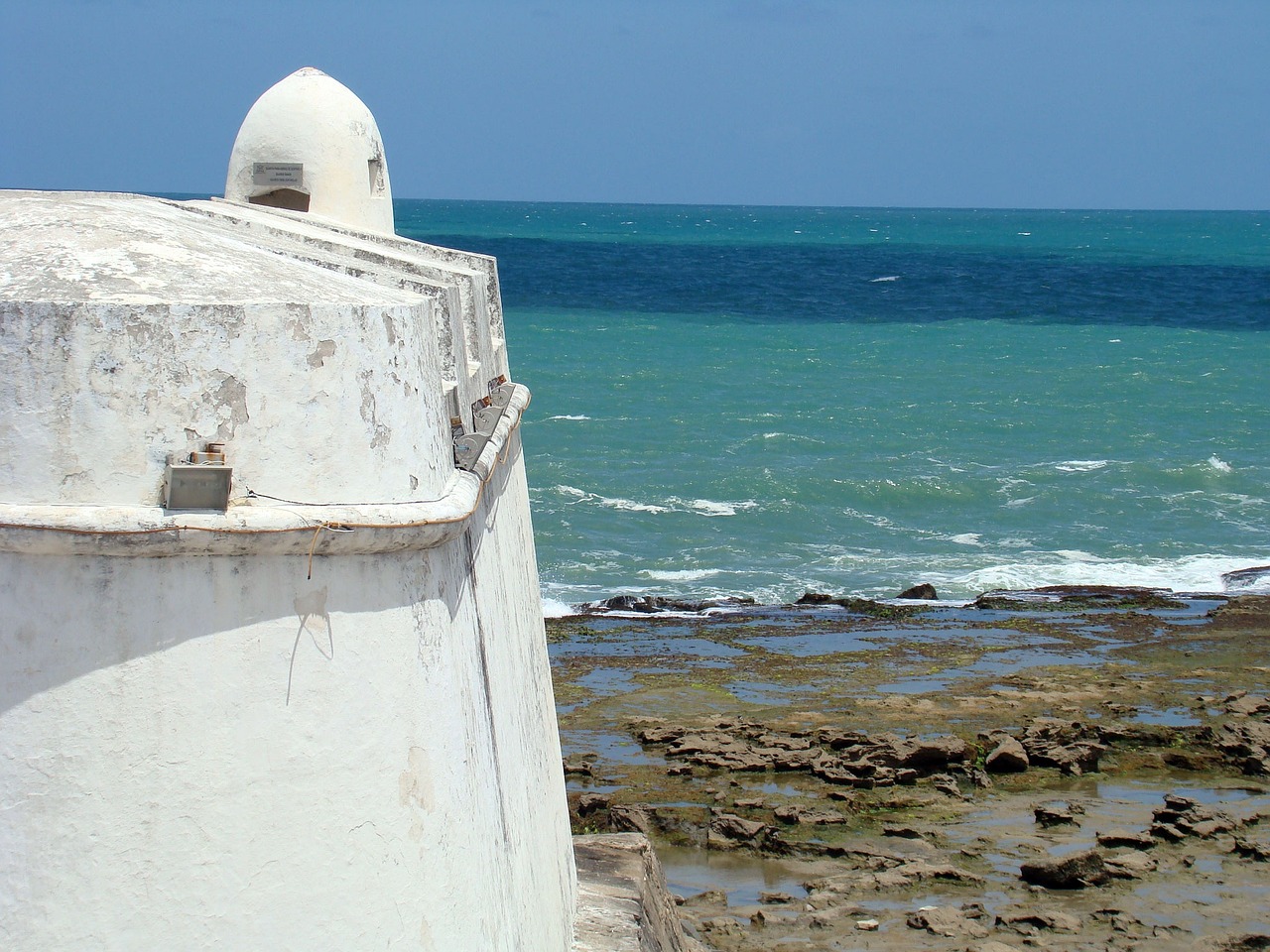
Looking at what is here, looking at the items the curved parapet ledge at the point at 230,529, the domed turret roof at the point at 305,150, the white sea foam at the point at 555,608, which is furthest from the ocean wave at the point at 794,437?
the curved parapet ledge at the point at 230,529

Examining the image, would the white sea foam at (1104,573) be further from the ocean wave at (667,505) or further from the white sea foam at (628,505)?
the white sea foam at (628,505)

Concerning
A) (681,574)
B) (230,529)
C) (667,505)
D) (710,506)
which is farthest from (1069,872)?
(667,505)

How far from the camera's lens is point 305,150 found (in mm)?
9000

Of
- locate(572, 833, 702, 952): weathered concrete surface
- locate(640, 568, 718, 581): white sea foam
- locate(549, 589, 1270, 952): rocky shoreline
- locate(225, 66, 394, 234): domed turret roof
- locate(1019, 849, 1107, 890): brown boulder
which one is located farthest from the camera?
locate(640, 568, 718, 581): white sea foam

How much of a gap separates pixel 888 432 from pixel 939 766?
21.7 metres

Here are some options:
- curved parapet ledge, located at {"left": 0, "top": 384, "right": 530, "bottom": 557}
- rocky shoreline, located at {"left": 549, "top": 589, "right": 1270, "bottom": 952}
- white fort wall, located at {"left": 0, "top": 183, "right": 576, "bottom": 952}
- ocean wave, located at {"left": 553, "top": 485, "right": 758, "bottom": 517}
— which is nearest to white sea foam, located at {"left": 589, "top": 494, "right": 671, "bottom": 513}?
ocean wave, located at {"left": 553, "top": 485, "right": 758, "bottom": 517}

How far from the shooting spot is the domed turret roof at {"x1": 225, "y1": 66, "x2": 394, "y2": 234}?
8992 mm

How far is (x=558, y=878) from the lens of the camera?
672 centimetres

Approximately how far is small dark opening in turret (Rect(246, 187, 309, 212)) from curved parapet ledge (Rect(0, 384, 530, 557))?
5.16m

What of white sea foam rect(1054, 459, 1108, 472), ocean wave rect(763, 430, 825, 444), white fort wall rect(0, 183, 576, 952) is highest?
white fort wall rect(0, 183, 576, 952)

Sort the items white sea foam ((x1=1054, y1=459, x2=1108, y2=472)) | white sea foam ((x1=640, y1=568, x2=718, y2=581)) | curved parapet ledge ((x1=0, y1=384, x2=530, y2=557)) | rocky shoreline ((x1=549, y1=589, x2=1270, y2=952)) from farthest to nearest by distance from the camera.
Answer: white sea foam ((x1=1054, y1=459, x2=1108, y2=472)) < white sea foam ((x1=640, y1=568, x2=718, y2=581)) < rocky shoreline ((x1=549, y1=589, x2=1270, y2=952)) < curved parapet ledge ((x1=0, y1=384, x2=530, y2=557))

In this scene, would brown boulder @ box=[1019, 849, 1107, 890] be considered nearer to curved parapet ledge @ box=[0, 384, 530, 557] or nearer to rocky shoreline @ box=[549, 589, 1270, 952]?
rocky shoreline @ box=[549, 589, 1270, 952]

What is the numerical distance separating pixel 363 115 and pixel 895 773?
7.81 metres

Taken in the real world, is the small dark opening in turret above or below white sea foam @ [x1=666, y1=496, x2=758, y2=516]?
above
